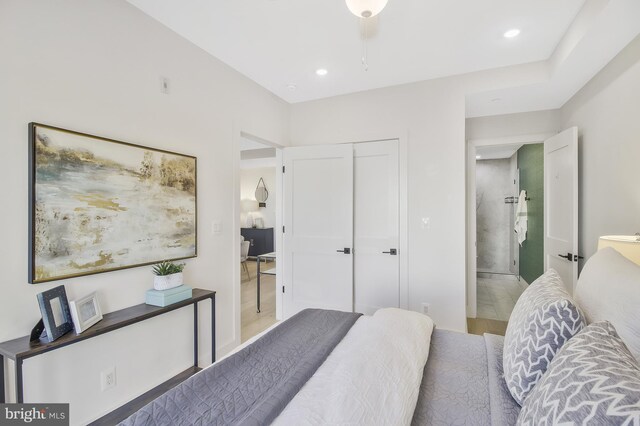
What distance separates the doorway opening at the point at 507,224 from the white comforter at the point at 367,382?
2.83 meters

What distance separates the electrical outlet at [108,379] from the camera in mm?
1826

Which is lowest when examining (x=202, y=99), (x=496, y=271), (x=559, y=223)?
(x=496, y=271)

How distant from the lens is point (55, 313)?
150 centimetres

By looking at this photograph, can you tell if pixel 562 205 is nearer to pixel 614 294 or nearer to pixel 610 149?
pixel 610 149

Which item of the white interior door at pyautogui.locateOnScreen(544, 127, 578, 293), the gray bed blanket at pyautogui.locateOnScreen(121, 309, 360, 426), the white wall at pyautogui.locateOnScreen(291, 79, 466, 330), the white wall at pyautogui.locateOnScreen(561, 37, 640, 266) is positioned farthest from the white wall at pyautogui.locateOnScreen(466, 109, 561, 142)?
the gray bed blanket at pyautogui.locateOnScreen(121, 309, 360, 426)

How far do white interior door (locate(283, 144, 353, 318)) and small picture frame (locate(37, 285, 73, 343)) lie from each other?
224 cm

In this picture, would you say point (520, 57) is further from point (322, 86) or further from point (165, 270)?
point (165, 270)

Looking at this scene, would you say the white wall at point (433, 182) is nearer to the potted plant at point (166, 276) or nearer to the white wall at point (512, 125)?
the white wall at point (512, 125)

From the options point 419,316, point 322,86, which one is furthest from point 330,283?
point 322,86

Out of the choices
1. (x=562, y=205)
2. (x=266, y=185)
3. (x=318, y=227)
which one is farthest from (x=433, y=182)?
(x=266, y=185)

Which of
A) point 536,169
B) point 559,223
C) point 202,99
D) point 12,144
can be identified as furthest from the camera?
point 536,169

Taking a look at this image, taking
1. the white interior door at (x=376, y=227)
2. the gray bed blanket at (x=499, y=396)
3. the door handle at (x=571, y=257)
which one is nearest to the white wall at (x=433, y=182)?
the white interior door at (x=376, y=227)

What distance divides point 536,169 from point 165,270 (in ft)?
16.0

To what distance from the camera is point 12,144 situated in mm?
1455
